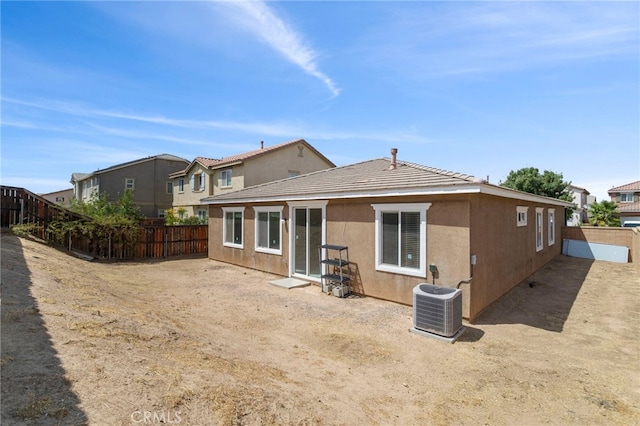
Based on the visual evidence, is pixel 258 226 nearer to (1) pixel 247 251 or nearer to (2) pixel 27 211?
(1) pixel 247 251

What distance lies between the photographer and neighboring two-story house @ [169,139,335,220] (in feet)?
69.2

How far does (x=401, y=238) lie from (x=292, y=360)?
175 inches

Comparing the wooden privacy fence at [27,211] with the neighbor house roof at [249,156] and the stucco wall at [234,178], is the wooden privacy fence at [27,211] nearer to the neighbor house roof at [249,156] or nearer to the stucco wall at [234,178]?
the stucco wall at [234,178]

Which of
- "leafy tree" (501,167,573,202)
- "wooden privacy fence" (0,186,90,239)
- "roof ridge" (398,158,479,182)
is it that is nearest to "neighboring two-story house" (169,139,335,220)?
"wooden privacy fence" (0,186,90,239)

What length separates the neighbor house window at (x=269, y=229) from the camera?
11983 mm

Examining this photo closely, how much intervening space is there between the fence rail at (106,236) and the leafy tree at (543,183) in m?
31.9

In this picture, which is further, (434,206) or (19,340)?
(434,206)

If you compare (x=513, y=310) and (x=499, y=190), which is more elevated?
(x=499, y=190)

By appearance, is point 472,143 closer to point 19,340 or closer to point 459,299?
point 459,299

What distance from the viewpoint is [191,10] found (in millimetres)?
8516

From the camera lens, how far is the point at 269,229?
12.4 metres

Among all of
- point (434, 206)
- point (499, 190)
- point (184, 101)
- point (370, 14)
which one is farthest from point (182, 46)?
point (499, 190)

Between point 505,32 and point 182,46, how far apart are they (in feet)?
32.2

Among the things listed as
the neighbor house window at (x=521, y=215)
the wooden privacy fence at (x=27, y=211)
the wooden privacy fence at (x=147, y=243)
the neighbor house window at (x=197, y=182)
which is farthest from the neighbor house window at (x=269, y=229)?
the neighbor house window at (x=197, y=182)
